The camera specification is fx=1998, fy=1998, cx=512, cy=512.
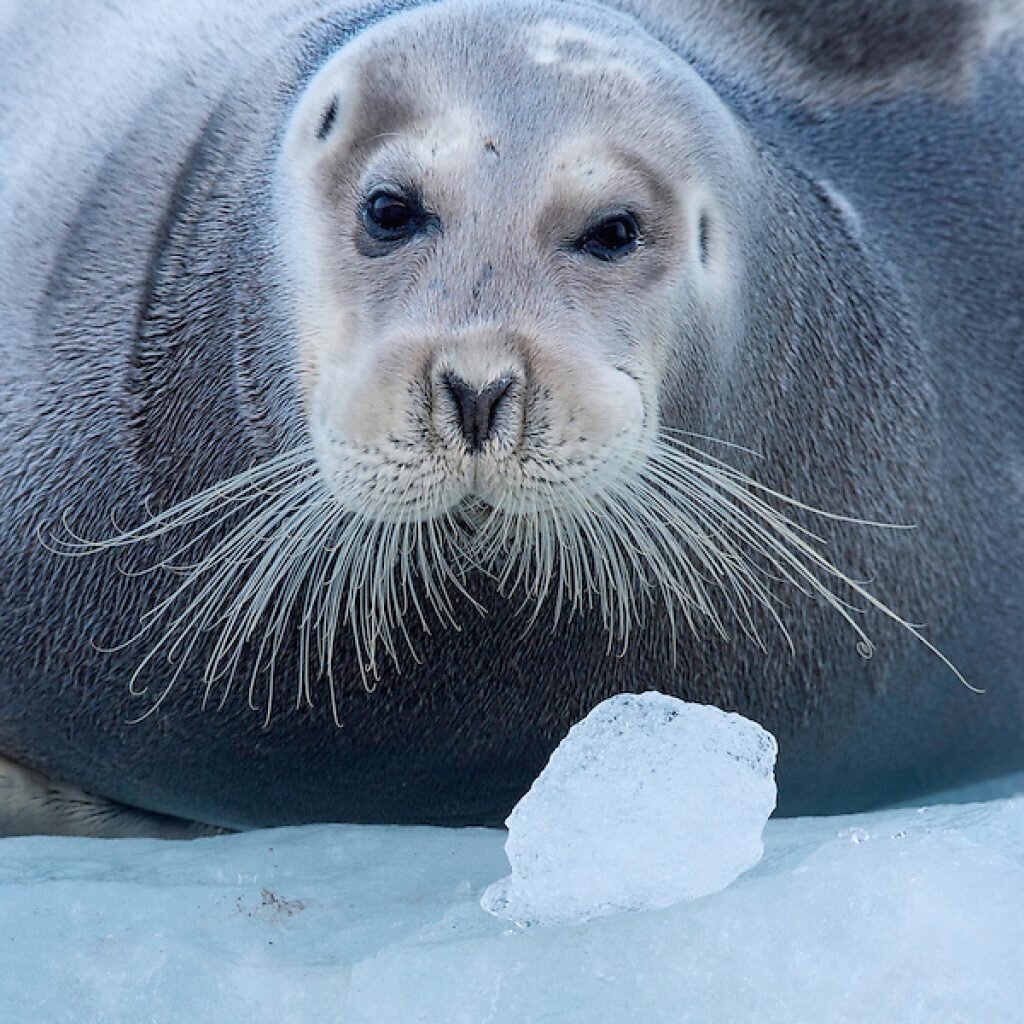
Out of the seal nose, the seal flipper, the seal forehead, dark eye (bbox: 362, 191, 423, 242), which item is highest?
the seal forehead

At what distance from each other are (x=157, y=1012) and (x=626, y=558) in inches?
44.1

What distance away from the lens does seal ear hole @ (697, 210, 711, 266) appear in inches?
125

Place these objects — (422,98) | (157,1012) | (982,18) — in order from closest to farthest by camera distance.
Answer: (157,1012), (422,98), (982,18)

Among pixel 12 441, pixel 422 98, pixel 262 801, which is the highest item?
pixel 422 98

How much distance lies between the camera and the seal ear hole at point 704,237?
10.4 feet

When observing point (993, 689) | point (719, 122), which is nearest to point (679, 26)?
point (719, 122)

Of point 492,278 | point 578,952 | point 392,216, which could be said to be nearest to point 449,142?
point 392,216

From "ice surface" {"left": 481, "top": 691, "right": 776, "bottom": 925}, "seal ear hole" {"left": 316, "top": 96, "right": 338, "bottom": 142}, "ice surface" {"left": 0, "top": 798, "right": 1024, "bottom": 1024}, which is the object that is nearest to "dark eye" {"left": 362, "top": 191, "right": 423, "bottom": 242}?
"seal ear hole" {"left": 316, "top": 96, "right": 338, "bottom": 142}

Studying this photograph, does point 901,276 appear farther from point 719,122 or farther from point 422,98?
point 422,98

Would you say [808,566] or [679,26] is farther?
[679,26]

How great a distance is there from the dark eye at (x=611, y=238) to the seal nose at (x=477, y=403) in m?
0.38

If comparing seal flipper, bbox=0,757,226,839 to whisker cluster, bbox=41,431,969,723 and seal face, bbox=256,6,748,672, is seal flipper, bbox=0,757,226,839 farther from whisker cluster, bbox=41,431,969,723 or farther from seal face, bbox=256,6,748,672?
seal face, bbox=256,6,748,672

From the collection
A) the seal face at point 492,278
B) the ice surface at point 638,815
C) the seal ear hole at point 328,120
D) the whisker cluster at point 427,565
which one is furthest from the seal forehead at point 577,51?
the ice surface at point 638,815

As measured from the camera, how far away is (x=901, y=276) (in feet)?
12.6
